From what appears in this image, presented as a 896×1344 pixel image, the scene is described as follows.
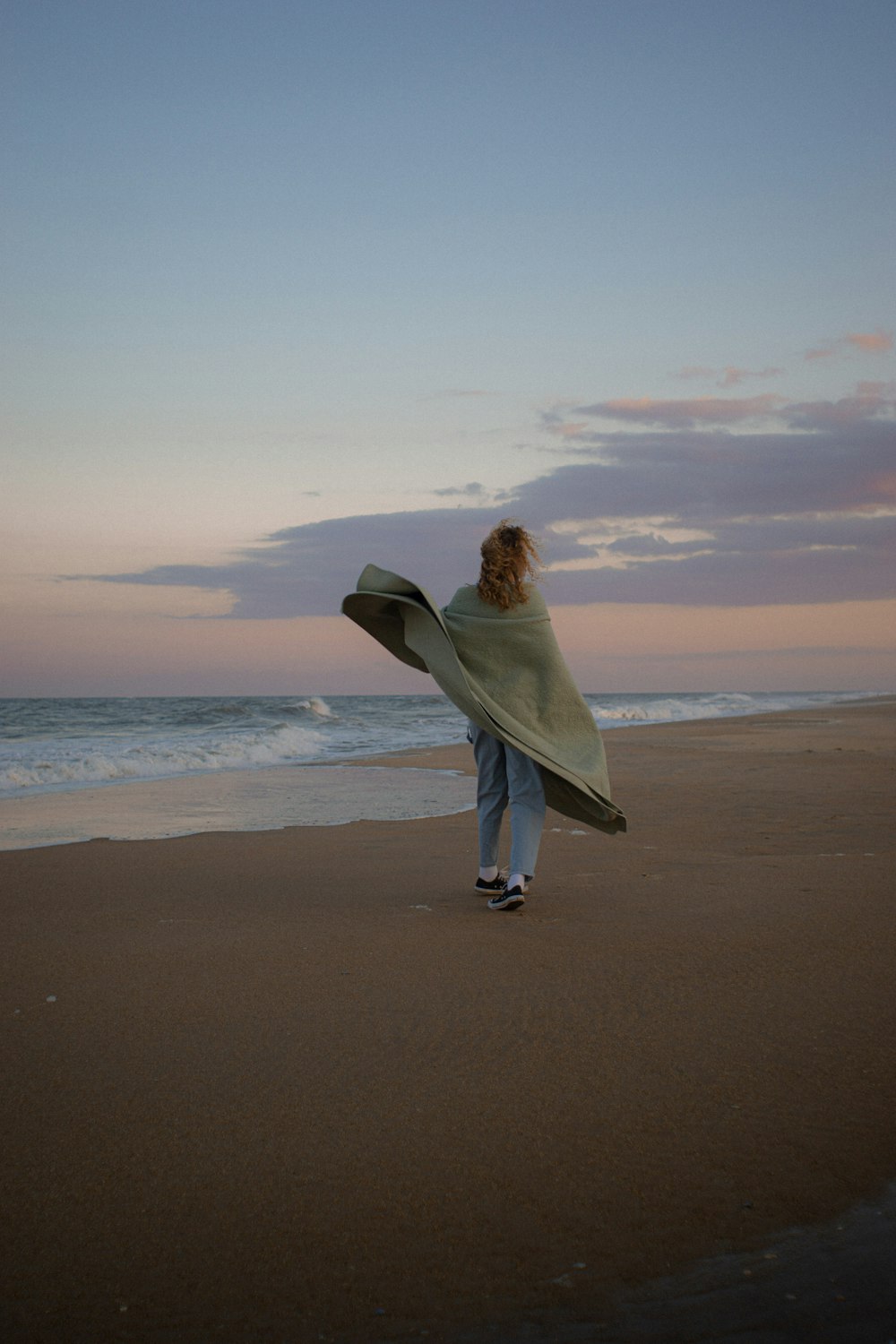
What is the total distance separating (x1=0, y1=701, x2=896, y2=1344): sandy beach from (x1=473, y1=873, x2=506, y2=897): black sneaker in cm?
10

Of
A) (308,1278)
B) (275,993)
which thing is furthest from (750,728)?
(308,1278)

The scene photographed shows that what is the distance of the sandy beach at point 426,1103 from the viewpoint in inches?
73.9

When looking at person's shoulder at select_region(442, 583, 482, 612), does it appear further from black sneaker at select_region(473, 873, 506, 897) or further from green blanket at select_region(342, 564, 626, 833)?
black sneaker at select_region(473, 873, 506, 897)

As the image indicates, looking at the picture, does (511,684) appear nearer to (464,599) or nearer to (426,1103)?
(464,599)

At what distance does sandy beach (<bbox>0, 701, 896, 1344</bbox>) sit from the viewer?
1877 mm

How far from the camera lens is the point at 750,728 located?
22.6m

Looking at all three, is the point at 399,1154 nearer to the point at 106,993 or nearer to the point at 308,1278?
the point at 308,1278

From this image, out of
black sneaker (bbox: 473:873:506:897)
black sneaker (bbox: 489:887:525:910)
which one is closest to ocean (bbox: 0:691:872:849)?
black sneaker (bbox: 473:873:506:897)

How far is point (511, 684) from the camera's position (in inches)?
203

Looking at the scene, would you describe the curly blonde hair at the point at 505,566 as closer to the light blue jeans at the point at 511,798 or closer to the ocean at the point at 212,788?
the light blue jeans at the point at 511,798

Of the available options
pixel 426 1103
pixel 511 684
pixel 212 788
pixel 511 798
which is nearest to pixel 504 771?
pixel 511 798

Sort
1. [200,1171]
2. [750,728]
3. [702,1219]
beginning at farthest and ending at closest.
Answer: [750,728] → [200,1171] → [702,1219]

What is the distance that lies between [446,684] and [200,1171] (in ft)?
9.96

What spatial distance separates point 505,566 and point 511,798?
123 centimetres
